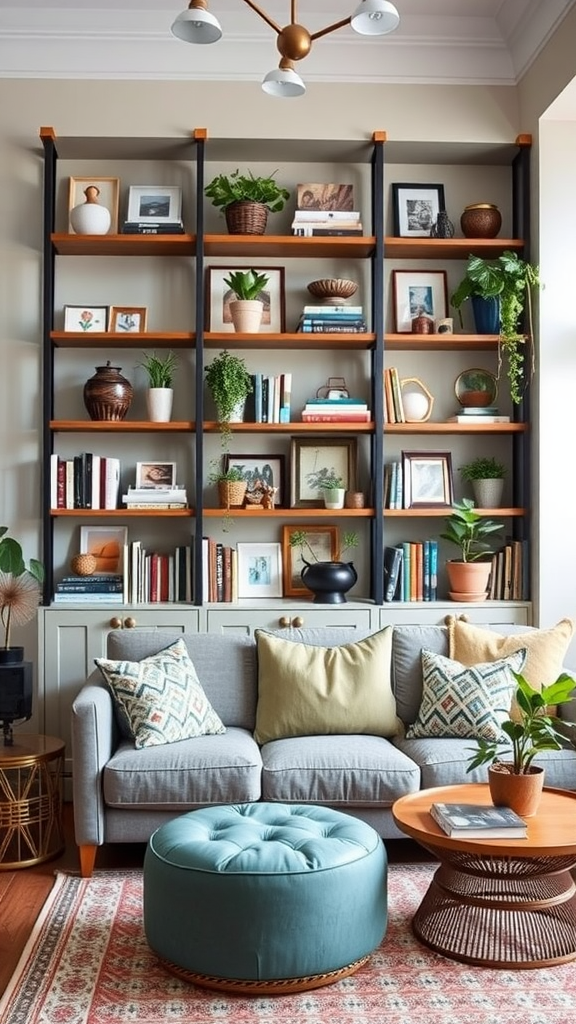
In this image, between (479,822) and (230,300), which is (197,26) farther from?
(479,822)

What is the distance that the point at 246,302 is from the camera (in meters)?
4.77

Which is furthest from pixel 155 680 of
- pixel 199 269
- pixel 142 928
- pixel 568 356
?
pixel 568 356

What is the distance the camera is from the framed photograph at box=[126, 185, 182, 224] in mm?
4914

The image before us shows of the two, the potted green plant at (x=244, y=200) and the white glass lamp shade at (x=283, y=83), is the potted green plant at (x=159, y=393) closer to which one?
the potted green plant at (x=244, y=200)

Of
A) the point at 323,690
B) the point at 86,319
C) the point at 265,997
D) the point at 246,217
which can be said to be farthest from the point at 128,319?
the point at 265,997

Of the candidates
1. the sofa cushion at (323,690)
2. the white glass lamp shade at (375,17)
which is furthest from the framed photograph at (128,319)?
the white glass lamp shade at (375,17)

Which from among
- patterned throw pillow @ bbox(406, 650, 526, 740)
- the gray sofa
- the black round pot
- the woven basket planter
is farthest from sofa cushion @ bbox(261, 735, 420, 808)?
the woven basket planter

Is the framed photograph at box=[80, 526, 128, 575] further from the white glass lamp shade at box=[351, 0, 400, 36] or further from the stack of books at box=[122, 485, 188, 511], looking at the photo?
the white glass lamp shade at box=[351, 0, 400, 36]

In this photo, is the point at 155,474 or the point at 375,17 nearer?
the point at 375,17

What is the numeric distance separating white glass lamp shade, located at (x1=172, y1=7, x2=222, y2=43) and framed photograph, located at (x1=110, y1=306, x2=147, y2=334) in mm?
1998

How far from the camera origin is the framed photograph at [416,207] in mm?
4988

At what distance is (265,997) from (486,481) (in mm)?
2779

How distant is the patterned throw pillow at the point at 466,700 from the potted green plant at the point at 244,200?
218 cm

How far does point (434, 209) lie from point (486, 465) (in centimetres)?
126
